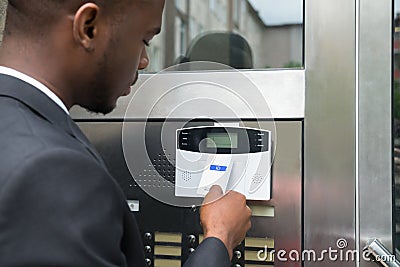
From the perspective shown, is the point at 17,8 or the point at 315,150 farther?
the point at 315,150

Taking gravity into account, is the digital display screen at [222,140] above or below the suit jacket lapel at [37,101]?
below

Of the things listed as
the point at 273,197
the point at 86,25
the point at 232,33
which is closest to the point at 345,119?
the point at 273,197

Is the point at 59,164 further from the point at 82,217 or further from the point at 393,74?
the point at 393,74

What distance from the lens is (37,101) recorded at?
607mm

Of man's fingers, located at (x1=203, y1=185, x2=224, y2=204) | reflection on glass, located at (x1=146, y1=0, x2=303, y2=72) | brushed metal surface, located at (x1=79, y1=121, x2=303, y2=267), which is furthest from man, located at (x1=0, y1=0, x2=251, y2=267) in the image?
reflection on glass, located at (x1=146, y1=0, x2=303, y2=72)

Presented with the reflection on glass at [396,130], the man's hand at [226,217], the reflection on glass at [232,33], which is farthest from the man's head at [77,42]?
the reflection on glass at [232,33]

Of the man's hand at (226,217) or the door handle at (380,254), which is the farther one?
the door handle at (380,254)

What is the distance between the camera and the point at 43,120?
60 cm

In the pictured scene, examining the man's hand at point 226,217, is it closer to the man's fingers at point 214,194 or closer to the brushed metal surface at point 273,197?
the man's fingers at point 214,194

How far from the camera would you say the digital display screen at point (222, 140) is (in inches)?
41.2

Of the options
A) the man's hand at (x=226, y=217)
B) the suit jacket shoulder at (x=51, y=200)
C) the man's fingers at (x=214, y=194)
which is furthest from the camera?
the man's fingers at (x=214, y=194)

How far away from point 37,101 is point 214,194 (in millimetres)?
453

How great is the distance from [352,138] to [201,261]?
1.43 feet

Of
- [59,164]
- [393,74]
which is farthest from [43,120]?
[393,74]
